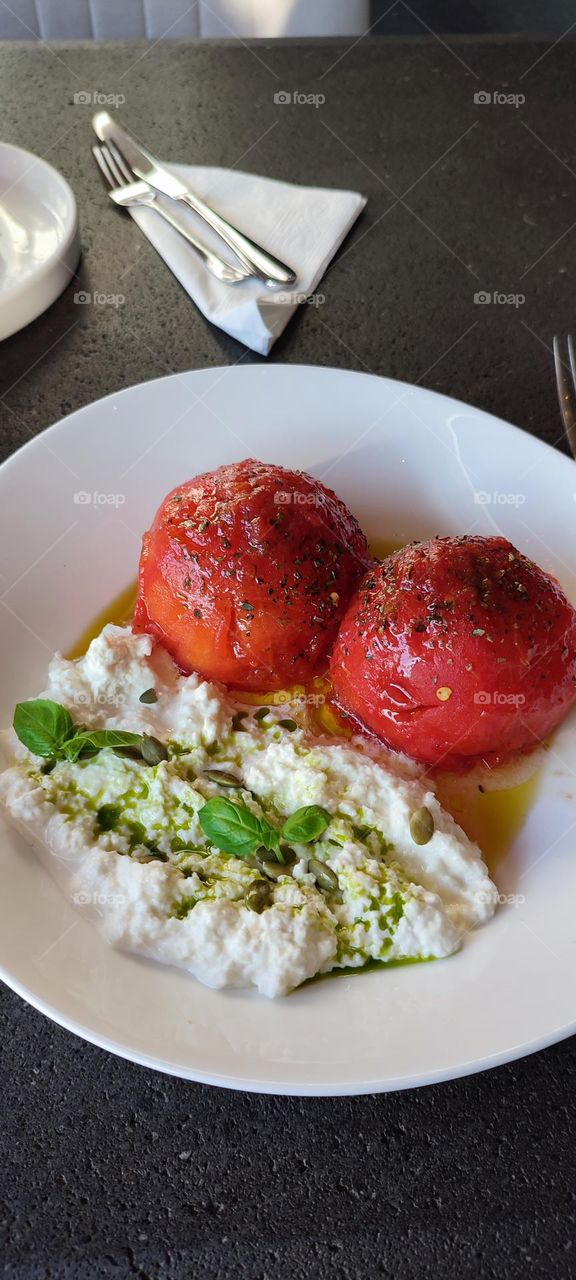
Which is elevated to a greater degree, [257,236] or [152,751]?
[257,236]

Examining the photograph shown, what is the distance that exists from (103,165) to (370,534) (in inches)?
54.9

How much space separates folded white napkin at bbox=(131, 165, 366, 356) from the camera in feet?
7.88

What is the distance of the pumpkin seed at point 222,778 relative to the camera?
1551mm

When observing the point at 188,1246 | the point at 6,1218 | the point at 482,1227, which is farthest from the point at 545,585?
the point at 6,1218

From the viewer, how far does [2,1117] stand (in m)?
1.40

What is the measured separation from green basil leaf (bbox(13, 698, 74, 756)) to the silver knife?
133cm

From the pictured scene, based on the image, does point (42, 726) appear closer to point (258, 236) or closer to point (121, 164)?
point (258, 236)

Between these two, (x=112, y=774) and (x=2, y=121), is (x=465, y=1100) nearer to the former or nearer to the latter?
(x=112, y=774)

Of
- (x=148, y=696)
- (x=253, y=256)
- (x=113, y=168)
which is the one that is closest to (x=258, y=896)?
(x=148, y=696)

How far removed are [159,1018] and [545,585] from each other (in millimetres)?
878

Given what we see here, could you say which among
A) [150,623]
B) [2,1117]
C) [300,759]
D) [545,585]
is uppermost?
[545,585]

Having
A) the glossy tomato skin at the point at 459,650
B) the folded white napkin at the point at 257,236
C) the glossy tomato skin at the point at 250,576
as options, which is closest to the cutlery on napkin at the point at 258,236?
the folded white napkin at the point at 257,236

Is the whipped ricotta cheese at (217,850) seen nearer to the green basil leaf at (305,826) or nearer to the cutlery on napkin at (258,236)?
the green basil leaf at (305,826)

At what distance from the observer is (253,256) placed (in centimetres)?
245
